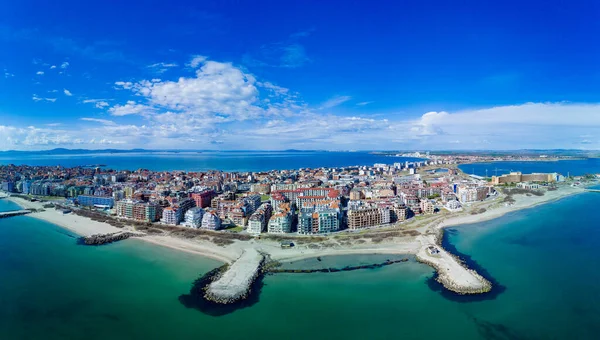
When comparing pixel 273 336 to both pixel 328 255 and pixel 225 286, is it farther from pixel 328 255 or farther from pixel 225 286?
pixel 328 255

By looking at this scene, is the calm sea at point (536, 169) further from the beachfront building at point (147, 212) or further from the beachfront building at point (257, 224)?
the beachfront building at point (147, 212)

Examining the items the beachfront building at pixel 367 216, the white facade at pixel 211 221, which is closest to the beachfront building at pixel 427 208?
the beachfront building at pixel 367 216

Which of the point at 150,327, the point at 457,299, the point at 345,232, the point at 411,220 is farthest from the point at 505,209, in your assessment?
the point at 150,327

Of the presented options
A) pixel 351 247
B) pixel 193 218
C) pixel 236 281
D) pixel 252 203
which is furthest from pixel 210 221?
pixel 351 247

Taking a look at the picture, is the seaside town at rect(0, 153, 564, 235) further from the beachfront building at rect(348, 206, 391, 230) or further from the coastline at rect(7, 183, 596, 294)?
the coastline at rect(7, 183, 596, 294)

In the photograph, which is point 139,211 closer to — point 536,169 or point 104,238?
point 104,238

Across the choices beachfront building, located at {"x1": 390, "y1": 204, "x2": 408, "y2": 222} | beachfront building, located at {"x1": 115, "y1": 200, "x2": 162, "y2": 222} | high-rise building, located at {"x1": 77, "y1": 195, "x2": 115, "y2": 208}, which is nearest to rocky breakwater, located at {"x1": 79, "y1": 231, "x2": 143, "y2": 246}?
beachfront building, located at {"x1": 115, "y1": 200, "x2": 162, "y2": 222}
